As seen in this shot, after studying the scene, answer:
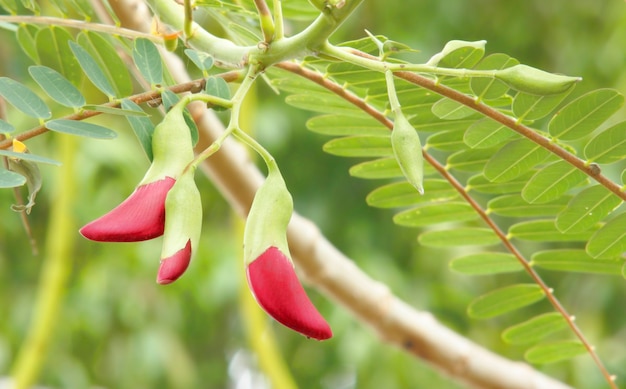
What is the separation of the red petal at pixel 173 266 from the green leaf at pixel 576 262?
0.31 metres

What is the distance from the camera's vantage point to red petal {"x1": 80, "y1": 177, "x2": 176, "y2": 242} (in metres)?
0.33

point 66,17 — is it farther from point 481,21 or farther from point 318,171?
point 481,21

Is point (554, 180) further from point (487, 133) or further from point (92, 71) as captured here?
point (92, 71)

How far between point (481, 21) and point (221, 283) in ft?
3.25

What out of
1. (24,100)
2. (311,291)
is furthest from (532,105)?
(311,291)

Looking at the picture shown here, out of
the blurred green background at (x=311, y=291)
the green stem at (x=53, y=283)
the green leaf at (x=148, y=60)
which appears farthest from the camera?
the blurred green background at (x=311, y=291)

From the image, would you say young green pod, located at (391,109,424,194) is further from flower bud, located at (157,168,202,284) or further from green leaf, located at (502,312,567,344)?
green leaf, located at (502,312,567,344)

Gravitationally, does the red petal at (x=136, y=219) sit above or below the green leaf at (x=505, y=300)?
above

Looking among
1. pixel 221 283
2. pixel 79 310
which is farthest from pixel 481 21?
pixel 79 310

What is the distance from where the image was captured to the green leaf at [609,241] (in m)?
0.50

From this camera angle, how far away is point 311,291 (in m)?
2.11

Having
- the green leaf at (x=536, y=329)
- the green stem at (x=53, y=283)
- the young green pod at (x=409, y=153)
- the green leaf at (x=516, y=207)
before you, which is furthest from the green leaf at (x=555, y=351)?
the green stem at (x=53, y=283)

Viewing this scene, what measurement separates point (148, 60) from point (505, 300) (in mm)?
350

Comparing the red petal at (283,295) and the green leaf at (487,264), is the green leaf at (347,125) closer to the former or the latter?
the green leaf at (487,264)
